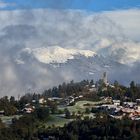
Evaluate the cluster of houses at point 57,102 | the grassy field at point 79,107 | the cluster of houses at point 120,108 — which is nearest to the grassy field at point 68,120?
the grassy field at point 79,107

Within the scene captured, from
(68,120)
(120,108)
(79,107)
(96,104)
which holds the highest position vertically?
(96,104)

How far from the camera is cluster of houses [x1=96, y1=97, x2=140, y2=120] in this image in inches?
2807

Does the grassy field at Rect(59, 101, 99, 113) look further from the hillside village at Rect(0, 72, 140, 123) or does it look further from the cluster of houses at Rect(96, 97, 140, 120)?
the cluster of houses at Rect(96, 97, 140, 120)

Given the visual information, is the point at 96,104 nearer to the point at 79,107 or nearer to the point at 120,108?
the point at 79,107

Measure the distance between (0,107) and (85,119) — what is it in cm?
1590

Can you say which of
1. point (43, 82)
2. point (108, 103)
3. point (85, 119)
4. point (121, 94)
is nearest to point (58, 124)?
point (85, 119)

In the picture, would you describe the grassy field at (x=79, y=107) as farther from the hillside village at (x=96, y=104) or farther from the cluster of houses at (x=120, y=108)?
the cluster of houses at (x=120, y=108)

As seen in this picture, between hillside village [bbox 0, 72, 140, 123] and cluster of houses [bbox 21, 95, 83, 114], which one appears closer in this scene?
hillside village [bbox 0, 72, 140, 123]

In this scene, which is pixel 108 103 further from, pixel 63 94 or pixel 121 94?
pixel 63 94

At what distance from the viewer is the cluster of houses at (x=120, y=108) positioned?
7130cm

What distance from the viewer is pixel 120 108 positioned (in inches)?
2948

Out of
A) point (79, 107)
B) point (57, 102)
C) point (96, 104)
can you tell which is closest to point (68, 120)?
point (79, 107)

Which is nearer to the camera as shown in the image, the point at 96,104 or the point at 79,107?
Result: the point at 79,107

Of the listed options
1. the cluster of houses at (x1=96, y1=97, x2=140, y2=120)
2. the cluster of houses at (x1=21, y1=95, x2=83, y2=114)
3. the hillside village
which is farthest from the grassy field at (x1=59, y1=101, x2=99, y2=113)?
the cluster of houses at (x1=96, y1=97, x2=140, y2=120)
